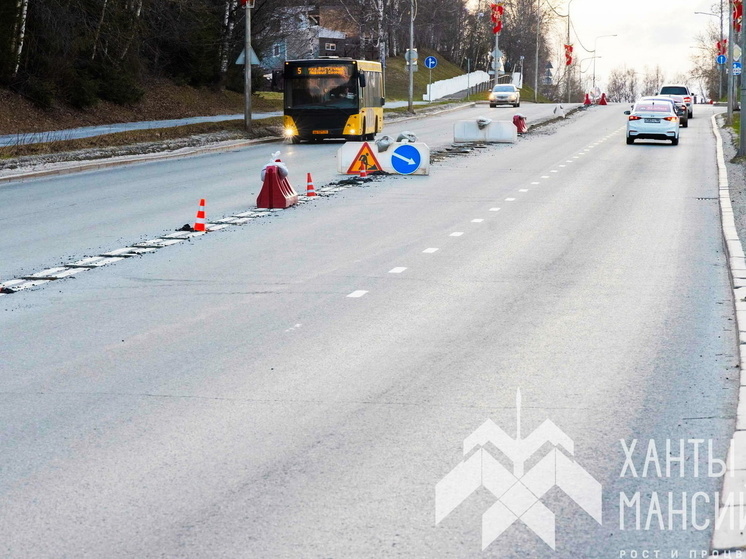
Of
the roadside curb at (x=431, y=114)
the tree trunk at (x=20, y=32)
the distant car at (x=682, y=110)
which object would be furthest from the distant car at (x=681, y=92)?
the tree trunk at (x=20, y=32)

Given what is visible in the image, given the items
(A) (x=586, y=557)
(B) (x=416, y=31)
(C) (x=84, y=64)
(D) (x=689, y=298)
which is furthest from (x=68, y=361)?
(B) (x=416, y=31)

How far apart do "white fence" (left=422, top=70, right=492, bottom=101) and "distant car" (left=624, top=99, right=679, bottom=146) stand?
45.8 m

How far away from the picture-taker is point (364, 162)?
27.0 meters

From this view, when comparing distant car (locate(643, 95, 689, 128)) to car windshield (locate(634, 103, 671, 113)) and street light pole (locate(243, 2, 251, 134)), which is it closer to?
car windshield (locate(634, 103, 671, 113))

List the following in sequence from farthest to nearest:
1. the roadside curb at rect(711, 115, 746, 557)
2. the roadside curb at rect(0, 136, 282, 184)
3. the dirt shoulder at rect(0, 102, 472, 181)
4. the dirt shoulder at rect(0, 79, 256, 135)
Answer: the dirt shoulder at rect(0, 79, 256, 135) < the dirt shoulder at rect(0, 102, 472, 181) < the roadside curb at rect(0, 136, 282, 184) < the roadside curb at rect(711, 115, 746, 557)

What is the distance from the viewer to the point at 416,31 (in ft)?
403

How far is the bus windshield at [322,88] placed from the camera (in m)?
41.4

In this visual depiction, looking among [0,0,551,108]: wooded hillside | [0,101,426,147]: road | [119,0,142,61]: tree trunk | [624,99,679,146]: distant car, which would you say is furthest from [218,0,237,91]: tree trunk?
[624,99,679,146]: distant car

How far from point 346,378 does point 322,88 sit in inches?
1340
